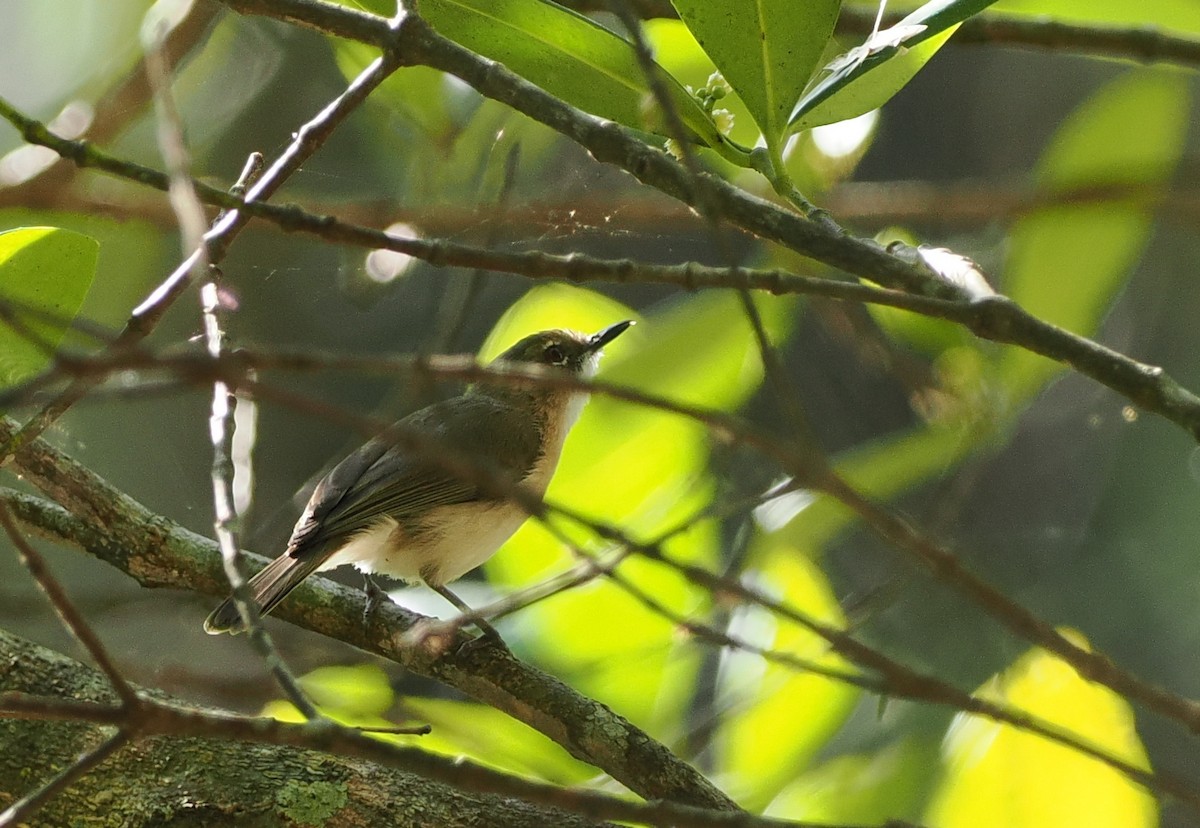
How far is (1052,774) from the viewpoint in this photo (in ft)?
8.42

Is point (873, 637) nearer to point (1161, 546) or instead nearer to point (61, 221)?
point (1161, 546)

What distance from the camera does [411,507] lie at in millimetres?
3932

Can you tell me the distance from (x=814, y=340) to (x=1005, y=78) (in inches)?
81.4

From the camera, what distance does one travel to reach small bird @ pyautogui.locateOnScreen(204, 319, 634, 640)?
Result: 3.65 m

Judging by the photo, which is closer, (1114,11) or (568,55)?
(568,55)

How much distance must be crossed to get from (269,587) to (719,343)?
4.56 ft

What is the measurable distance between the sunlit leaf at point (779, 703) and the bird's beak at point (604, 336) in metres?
1.13

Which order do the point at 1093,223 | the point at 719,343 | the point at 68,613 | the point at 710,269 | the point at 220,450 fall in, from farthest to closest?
the point at 719,343
the point at 1093,223
the point at 220,450
the point at 710,269
the point at 68,613

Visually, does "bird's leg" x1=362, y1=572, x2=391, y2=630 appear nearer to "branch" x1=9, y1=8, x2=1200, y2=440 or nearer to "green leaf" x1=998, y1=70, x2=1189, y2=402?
"branch" x1=9, y1=8, x2=1200, y2=440

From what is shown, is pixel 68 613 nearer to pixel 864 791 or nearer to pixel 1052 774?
pixel 1052 774

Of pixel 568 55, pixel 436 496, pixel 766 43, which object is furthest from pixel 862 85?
pixel 436 496

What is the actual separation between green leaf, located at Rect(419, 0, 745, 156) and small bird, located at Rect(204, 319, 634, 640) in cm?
126

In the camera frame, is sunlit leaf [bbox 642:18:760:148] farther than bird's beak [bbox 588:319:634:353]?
No

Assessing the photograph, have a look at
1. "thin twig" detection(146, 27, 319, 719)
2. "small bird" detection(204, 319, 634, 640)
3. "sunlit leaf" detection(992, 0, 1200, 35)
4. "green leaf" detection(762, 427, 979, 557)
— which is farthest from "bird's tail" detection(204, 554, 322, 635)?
"sunlit leaf" detection(992, 0, 1200, 35)
